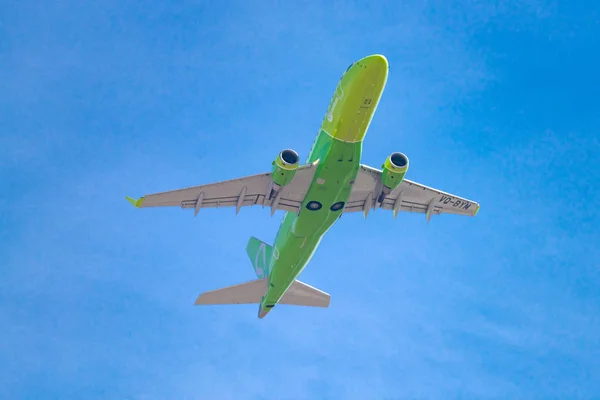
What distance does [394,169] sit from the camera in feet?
117

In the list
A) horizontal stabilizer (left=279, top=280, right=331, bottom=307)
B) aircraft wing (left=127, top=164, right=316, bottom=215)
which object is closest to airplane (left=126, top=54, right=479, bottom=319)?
aircraft wing (left=127, top=164, right=316, bottom=215)

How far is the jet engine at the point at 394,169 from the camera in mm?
35844

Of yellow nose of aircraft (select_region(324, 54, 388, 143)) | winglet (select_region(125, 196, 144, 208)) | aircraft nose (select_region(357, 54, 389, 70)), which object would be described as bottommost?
winglet (select_region(125, 196, 144, 208))

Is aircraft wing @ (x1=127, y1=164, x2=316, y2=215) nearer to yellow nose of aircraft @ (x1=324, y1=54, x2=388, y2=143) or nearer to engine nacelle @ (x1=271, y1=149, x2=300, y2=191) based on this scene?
engine nacelle @ (x1=271, y1=149, x2=300, y2=191)

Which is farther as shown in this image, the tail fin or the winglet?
the tail fin

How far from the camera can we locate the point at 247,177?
36031 millimetres

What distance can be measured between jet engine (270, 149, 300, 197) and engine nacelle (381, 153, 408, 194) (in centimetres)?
522

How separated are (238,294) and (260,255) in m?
3.03

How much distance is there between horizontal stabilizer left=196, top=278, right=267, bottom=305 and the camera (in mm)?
43688

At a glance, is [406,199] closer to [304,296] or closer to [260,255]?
[260,255]

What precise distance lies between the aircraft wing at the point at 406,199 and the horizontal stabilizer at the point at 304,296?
910cm

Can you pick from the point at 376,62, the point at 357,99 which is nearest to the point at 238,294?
the point at 357,99

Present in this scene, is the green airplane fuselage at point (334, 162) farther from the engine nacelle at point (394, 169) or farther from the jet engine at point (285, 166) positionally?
the engine nacelle at point (394, 169)

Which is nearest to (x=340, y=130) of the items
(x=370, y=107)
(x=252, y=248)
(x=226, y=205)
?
(x=370, y=107)
